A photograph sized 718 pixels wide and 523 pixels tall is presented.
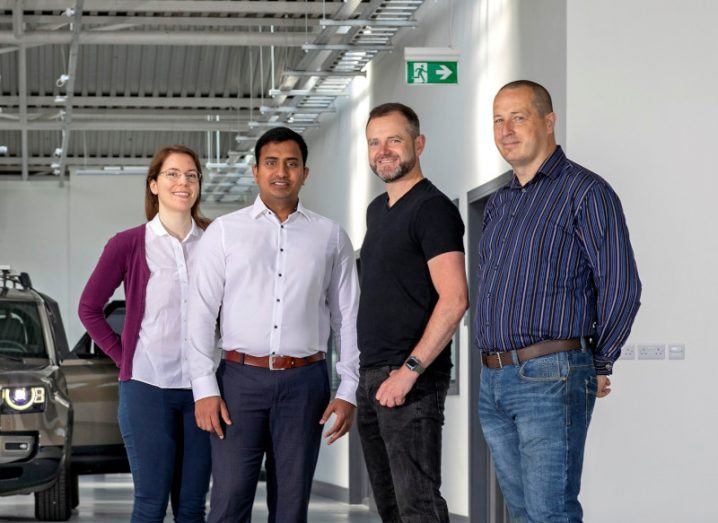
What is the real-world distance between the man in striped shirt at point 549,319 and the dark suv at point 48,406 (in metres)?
4.36

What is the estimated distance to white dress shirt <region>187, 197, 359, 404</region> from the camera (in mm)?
3730

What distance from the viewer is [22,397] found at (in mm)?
7367

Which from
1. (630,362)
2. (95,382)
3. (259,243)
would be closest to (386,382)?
(259,243)

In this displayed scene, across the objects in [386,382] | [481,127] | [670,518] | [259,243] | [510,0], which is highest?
[510,0]

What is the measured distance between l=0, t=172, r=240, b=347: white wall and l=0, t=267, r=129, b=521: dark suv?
1203 centimetres

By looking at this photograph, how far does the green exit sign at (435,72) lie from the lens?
26.0ft

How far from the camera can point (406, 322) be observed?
3602 mm

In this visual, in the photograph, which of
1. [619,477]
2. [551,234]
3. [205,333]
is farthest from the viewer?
[619,477]

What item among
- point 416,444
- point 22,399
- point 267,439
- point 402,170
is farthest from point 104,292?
point 22,399

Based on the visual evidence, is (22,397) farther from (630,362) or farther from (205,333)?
(205,333)

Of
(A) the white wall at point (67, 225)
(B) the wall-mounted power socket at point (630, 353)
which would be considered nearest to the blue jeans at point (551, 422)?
(B) the wall-mounted power socket at point (630, 353)

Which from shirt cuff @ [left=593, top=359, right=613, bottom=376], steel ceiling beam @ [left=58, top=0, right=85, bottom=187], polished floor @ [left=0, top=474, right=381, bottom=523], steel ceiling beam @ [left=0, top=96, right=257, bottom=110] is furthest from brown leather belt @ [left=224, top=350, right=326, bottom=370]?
steel ceiling beam @ [left=0, top=96, right=257, bottom=110]

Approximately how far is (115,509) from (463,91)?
4.20 metres

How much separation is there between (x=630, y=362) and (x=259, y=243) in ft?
9.52
